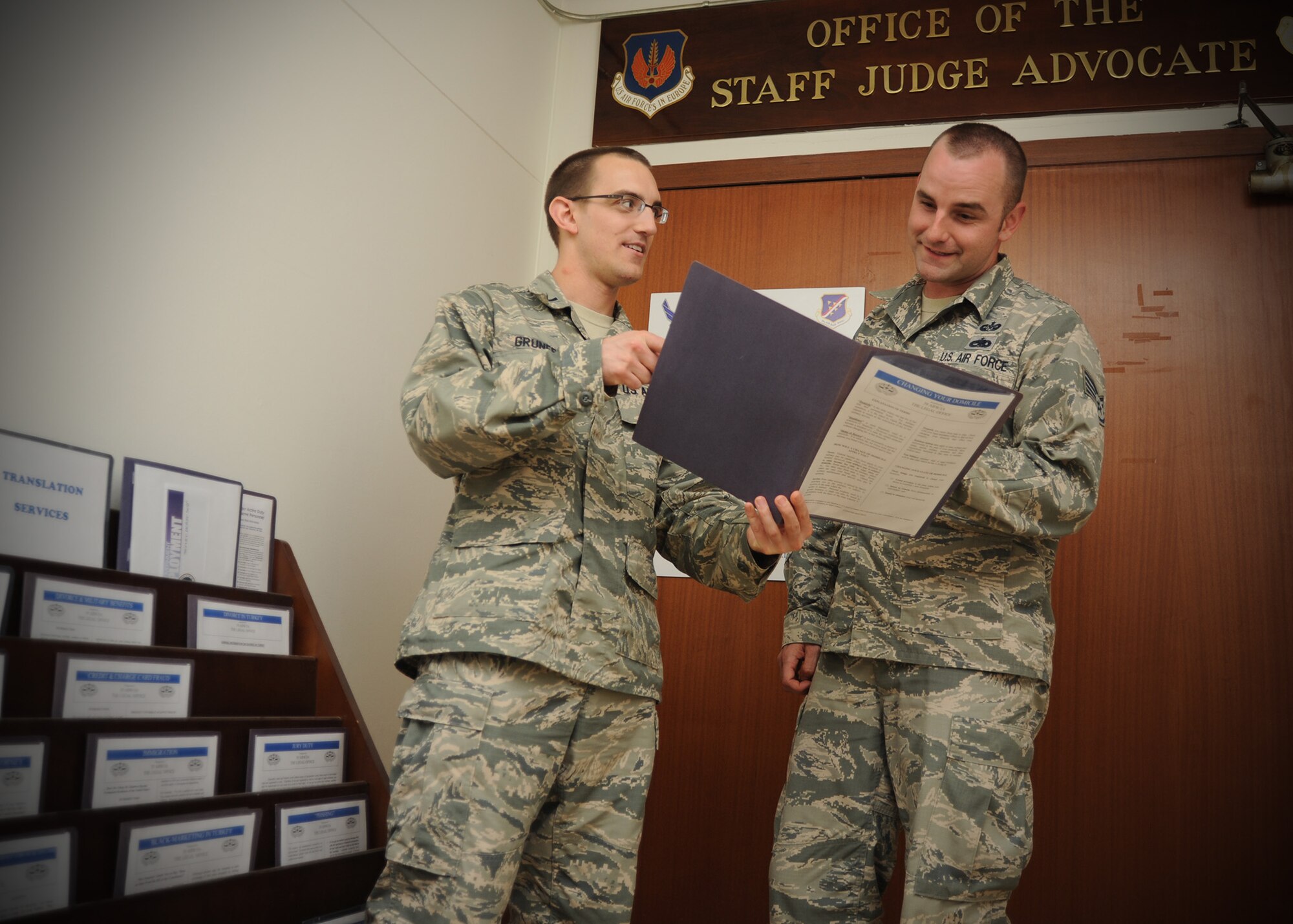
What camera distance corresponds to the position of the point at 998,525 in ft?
5.58

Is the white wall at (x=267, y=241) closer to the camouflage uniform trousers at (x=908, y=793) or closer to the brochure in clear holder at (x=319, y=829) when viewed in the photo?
the brochure in clear holder at (x=319, y=829)

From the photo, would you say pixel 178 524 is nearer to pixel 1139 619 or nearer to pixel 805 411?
pixel 805 411

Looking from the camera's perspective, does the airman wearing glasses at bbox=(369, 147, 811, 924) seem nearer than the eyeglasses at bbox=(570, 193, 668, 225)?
Yes

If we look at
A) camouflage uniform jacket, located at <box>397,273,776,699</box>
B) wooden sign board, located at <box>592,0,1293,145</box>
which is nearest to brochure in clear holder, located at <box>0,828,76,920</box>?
camouflage uniform jacket, located at <box>397,273,776,699</box>

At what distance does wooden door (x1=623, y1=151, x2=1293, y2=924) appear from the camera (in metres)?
2.63

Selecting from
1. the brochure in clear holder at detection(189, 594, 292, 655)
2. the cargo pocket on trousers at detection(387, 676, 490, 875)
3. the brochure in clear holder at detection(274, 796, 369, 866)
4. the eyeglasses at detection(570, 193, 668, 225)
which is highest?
the eyeglasses at detection(570, 193, 668, 225)

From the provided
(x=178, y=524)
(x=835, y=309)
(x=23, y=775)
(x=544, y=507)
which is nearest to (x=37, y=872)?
(x=23, y=775)

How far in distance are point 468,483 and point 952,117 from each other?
6.95 feet

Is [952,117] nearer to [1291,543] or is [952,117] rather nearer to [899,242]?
[899,242]

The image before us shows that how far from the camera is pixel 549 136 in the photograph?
3535 millimetres

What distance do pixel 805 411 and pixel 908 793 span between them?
0.72 m

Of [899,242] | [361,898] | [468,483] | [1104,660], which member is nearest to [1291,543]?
[1104,660]

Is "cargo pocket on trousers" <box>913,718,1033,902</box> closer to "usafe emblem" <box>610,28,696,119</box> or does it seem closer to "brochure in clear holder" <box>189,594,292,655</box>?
"brochure in clear holder" <box>189,594,292,655</box>

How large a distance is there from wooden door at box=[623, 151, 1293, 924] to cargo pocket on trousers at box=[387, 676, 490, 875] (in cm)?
156
